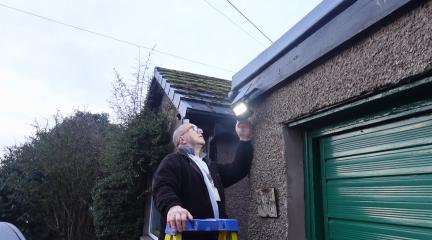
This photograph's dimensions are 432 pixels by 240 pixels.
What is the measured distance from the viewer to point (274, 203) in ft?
8.48

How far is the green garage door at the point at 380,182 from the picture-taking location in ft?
5.58

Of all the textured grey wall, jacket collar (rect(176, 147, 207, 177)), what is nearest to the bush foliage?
the textured grey wall

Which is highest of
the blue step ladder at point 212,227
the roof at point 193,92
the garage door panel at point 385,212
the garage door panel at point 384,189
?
the roof at point 193,92

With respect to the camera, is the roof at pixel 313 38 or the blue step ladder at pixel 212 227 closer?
the roof at pixel 313 38

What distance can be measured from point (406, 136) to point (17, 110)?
15552 millimetres

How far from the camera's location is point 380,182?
6.35 ft

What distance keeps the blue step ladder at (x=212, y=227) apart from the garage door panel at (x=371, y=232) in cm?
67

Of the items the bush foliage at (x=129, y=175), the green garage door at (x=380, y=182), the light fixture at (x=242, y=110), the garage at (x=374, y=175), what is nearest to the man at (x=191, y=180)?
the light fixture at (x=242, y=110)

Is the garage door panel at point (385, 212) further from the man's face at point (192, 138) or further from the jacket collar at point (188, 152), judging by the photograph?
the man's face at point (192, 138)

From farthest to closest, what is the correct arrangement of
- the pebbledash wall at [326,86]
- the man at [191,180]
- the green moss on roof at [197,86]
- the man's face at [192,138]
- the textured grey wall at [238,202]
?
1. the green moss on roof at [197,86]
2. the textured grey wall at [238,202]
3. the man's face at [192,138]
4. the man at [191,180]
5. the pebbledash wall at [326,86]

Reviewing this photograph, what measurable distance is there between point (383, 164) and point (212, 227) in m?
1.09

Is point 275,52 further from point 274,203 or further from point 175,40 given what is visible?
point 175,40

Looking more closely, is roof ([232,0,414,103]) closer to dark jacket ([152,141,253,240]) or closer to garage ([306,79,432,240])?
garage ([306,79,432,240])

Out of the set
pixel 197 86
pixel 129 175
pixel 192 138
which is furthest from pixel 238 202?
pixel 129 175
